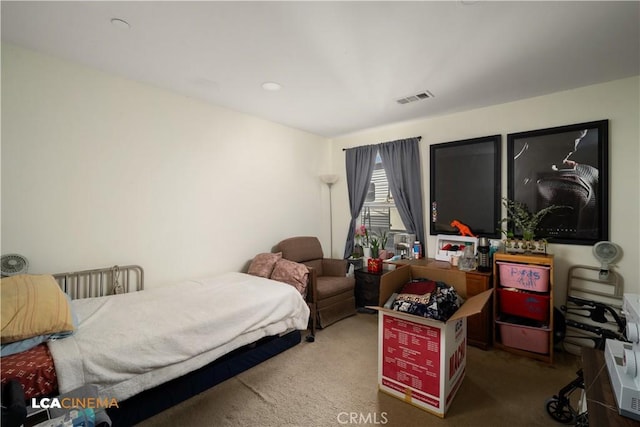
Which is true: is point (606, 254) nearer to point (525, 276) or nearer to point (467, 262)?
point (525, 276)

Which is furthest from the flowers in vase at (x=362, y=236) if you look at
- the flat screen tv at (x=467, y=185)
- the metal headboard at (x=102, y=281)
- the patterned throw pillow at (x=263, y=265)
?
the metal headboard at (x=102, y=281)

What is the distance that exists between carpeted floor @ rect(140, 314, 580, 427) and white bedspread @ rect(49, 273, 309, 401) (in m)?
0.30

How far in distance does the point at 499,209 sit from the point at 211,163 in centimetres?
320

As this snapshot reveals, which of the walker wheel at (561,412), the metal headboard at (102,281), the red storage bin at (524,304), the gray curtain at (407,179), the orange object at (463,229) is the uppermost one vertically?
the gray curtain at (407,179)

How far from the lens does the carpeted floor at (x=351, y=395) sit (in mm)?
1781

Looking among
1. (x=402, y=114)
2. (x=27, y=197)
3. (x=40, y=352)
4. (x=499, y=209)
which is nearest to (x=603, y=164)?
(x=499, y=209)

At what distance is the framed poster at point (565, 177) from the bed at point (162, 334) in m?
2.58

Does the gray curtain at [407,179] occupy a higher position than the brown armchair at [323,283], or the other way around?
the gray curtain at [407,179]

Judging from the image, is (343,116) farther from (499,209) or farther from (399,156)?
(499,209)

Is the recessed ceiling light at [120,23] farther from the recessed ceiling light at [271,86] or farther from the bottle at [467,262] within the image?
the bottle at [467,262]

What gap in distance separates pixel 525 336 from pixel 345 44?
291cm

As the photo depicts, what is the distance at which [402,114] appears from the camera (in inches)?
132

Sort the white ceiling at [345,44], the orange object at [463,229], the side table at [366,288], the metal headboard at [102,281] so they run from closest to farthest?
the white ceiling at [345,44] < the metal headboard at [102,281] < the orange object at [463,229] < the side table at [366,288]

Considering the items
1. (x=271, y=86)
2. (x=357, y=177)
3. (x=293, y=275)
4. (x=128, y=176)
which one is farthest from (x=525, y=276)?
(x=128, y=176)
